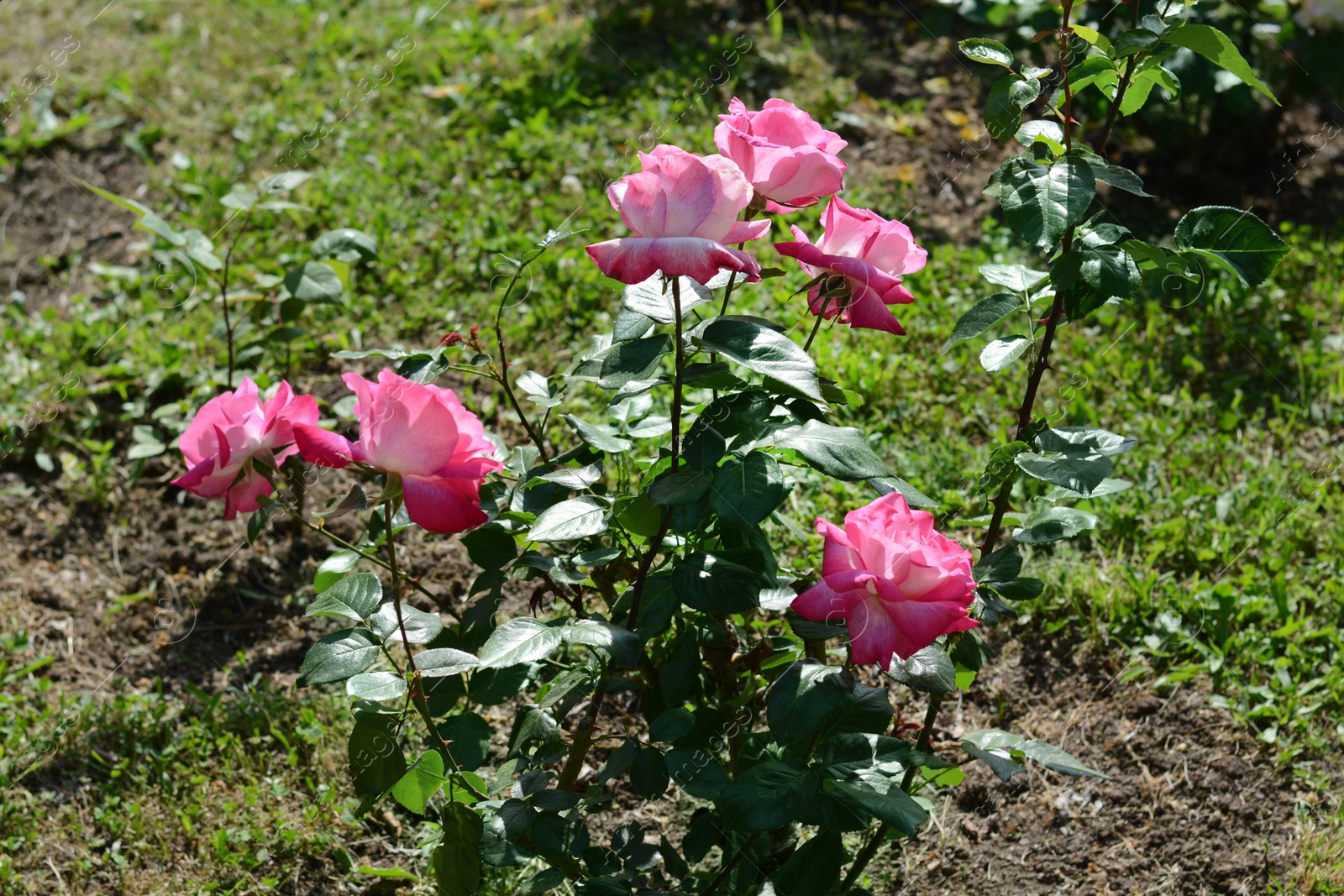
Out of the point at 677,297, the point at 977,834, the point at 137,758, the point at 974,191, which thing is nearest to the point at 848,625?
the point at 677,297

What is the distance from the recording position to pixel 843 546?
134cm

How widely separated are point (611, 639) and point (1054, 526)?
66cm

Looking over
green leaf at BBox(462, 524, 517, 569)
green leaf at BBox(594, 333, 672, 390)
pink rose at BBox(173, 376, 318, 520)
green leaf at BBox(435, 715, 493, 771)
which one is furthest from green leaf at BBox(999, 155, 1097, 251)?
green leaf at BBox(435, 715, 493, 771)

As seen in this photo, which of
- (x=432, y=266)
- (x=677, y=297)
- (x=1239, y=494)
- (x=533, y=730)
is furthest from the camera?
(x=432, y=266)

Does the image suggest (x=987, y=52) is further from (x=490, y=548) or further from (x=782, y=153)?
(x=490, y=548)

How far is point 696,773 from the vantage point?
151 cm

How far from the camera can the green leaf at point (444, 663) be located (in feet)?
4.68

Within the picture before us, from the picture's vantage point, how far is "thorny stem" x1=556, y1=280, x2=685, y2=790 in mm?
1334

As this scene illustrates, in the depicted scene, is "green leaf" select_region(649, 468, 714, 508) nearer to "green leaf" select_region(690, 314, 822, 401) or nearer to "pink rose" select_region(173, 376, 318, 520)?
"green leaf" select_region(690, 314, 822, 401)

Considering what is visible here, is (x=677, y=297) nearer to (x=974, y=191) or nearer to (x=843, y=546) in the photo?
(x=843, y=546)

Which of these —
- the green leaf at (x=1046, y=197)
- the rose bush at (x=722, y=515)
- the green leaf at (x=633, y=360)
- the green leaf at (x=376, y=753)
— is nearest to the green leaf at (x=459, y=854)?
the rose bush at (x=722, y=515)

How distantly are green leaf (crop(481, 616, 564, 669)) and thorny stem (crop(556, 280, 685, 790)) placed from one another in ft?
0.47

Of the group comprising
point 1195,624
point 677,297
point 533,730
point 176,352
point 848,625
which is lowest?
point 1195,624

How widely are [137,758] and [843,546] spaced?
1.79 metres
